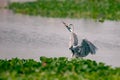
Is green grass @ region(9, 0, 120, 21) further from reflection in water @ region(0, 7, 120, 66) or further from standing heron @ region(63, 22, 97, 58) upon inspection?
standing heron @ region(63, 22, 97, 58)

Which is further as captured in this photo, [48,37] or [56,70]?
[48,37]

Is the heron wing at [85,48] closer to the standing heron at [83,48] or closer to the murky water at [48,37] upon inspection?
the standing heron at [83,48]

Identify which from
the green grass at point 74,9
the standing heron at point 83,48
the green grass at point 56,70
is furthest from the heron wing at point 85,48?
the green grass at point 74,9

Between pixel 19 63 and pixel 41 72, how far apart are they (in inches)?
21.7

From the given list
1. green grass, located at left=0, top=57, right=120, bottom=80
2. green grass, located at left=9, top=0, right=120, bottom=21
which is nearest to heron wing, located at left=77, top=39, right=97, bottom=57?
green grass, located at left=0, top=57, right=120, bottom=80

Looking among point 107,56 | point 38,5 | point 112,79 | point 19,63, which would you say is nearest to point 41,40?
point 107,56

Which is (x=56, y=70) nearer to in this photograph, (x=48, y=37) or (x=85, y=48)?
(x=85, y=48)

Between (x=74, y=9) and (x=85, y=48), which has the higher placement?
(x=74, y=9)

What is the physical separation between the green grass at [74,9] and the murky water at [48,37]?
0.81 metres

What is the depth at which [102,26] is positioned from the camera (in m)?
15.5

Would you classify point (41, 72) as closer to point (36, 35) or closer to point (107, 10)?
point (36, 35)

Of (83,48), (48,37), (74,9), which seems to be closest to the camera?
(83,48)

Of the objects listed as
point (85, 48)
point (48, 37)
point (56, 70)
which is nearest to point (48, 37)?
point (48, 37)

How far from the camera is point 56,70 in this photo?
7754 mm
